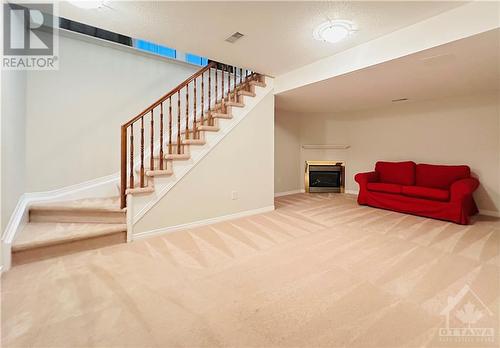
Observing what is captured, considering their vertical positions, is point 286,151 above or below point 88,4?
below

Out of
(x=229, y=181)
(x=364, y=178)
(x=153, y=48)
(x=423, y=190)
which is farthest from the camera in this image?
(x=364, y=178)

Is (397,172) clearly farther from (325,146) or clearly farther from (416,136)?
(325,146)

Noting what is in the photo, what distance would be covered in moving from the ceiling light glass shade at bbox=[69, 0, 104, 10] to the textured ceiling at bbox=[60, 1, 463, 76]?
6cm

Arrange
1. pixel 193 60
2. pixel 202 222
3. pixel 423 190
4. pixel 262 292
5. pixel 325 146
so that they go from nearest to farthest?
pixel 262 292
pixel 202 222
pixel 423 190
pixel 193 60
pixel 325 146

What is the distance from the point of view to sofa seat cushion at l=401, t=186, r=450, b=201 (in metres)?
3.41

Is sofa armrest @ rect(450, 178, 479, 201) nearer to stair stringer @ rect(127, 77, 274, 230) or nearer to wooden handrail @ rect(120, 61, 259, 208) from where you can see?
stair stringer @ rect(127, 77, 274, 230)

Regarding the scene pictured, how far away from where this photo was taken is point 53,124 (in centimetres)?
305

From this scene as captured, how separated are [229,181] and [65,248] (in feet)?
6.88

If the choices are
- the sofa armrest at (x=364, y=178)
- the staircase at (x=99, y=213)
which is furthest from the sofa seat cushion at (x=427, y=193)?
the staircase at (x=99, y=213)

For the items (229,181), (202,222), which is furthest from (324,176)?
(202,222)

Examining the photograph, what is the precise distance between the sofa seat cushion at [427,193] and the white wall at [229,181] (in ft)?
7.66

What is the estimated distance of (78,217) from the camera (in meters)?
2.73

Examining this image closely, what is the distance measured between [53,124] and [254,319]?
3565 mm

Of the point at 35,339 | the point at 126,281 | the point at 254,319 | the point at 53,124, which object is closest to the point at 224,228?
the point at 126,281
